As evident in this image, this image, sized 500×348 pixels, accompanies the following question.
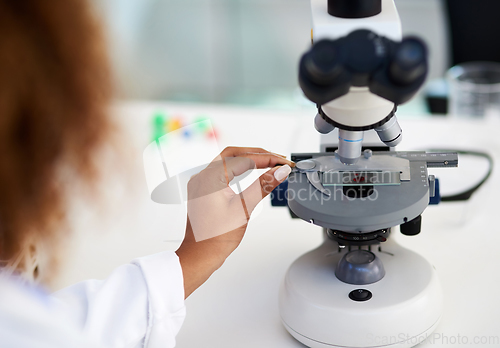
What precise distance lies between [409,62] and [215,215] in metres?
0.34

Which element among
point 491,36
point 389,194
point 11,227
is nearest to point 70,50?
point 11,227

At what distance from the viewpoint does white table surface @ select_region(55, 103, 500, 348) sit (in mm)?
854

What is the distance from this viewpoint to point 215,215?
2.52ft

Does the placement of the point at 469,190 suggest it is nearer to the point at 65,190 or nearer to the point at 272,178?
the point at 272,178

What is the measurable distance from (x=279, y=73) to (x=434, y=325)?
261 centimetres

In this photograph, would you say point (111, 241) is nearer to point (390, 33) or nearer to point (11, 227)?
point (11, 227)

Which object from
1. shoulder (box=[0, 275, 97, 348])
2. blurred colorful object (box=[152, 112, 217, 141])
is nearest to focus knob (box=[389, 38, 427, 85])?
shoulder (box=[0, 275, 97, 348])

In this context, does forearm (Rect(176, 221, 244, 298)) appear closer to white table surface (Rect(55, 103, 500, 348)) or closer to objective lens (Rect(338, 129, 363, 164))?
white table surface (Rect(55, 103, 500, 348))

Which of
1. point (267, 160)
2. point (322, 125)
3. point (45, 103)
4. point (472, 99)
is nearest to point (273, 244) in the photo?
point (267, 160)

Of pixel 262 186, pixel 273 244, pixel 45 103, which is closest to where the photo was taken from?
pixel 45 103

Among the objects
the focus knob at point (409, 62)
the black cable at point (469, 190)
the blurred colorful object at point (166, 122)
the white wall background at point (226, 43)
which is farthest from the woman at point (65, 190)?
the white wall background at point (226, 43)

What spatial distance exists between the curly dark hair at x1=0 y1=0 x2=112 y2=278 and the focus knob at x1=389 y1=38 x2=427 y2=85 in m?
0.31

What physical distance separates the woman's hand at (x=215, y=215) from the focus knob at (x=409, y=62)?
0.87 ft

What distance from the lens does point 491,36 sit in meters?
2.21
